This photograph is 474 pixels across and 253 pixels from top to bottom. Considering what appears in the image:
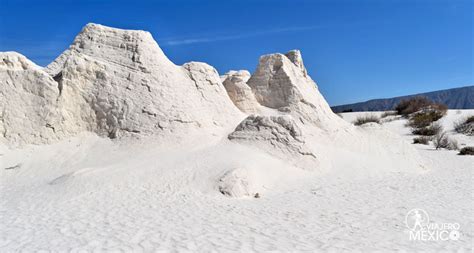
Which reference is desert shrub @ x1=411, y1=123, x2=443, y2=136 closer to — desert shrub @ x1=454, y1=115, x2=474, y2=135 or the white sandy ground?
desert shrub @ x1=454, y1=115, x2=474, y2=135

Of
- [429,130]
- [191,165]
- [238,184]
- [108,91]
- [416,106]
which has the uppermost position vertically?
[416,106]

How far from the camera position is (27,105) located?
33.2 ft

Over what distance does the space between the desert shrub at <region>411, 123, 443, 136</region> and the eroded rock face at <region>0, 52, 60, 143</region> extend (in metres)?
20.4

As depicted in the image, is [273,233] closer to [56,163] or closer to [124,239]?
[124,239]

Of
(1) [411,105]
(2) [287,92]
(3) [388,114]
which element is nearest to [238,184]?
(2) [287,92]

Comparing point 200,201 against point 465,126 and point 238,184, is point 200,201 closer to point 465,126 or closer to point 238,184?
point 238,184

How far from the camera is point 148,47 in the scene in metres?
11.6

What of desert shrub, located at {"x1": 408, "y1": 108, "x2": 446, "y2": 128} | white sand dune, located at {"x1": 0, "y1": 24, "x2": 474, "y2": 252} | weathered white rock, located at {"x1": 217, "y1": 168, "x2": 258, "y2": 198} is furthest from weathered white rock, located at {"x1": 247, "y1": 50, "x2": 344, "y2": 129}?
desert shrub, located at {"x1": 408, "y1": 108, "x2": 446, "y2": 128}

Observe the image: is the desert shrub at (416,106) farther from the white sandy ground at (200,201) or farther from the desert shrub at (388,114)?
the white sandy ground at (200,201)

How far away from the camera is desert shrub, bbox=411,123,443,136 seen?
22.5 meters

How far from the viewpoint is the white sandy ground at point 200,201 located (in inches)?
199

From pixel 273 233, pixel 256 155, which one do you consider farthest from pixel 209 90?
pixel 273 233

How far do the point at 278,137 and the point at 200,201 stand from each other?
3.83 meters

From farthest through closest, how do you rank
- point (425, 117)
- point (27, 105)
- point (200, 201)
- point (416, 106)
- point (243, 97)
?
point (416, 106), point (425, 117), point (243, 97), point (27, 105), point (200, 201)
